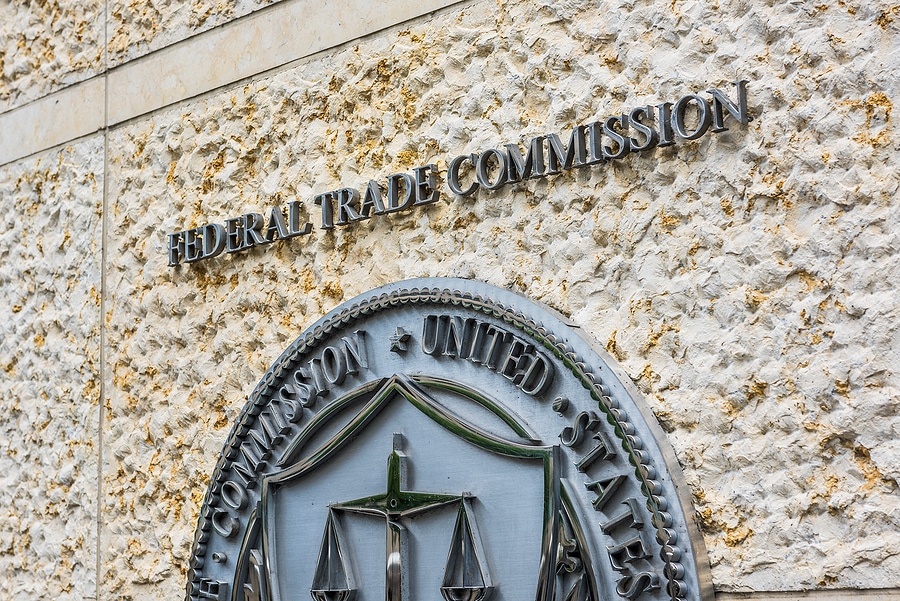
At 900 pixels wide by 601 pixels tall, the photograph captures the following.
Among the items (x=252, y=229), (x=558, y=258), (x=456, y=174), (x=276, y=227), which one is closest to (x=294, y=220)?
(x=276, y=227)

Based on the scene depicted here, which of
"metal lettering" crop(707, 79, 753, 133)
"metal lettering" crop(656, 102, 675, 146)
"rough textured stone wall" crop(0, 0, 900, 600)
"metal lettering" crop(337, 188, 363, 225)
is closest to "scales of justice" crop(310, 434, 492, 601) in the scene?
"rough textured stone wall" crop(0, 0, 900, 600)

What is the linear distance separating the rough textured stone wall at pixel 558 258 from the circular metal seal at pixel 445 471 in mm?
102

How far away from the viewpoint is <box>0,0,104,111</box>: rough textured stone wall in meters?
4.73

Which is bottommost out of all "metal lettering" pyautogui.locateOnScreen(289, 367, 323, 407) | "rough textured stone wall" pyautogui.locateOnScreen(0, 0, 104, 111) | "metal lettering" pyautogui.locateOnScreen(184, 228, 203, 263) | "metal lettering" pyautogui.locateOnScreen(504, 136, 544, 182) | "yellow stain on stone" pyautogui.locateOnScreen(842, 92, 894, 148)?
"metal lettering" pyautogui.locateOnScreen(289, 367, 323, 407)

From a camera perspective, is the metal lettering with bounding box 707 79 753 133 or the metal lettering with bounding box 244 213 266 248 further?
the metal lettering with bounding box 244 213 266 248

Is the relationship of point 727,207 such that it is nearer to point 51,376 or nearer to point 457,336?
point 457,336

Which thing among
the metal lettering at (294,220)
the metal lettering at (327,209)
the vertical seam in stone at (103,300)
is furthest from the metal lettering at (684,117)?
the vertical seam in stone at (103,300)

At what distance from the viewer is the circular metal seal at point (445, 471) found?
9.88ft

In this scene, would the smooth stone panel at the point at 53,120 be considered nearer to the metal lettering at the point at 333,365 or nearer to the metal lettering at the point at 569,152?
the metal lettering at the point at 333,365

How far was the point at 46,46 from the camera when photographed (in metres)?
4.88

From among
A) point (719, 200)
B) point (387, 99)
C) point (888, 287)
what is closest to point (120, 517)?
point (387, 99)

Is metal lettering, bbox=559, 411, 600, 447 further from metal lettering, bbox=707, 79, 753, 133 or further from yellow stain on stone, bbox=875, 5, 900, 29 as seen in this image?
yellow stain on stone, bbox=875, 5, 900, 29

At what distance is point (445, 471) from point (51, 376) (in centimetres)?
200

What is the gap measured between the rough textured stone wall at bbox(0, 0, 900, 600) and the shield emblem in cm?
37
